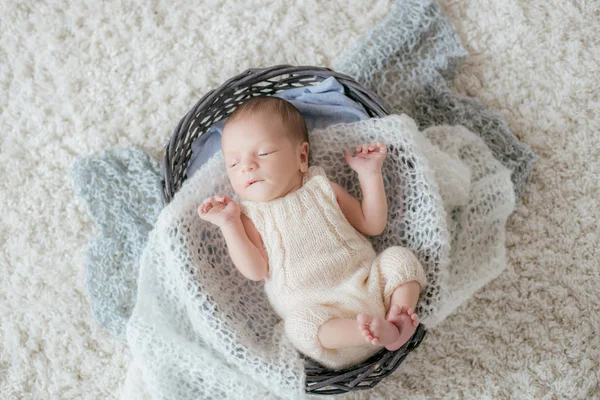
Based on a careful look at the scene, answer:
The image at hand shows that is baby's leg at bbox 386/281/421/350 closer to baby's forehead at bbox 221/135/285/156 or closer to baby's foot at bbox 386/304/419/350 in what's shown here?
baby's foot at bbox 386/304/419/350

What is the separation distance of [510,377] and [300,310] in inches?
22.5

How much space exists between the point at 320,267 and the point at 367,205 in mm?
164

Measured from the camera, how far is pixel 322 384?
108 cm

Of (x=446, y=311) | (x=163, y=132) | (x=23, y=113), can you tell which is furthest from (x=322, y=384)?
(x=23, y=113)

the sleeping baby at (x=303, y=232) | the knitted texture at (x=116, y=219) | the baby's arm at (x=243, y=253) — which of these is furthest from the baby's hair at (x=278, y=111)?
the knitted texture at (x=116, y=219)

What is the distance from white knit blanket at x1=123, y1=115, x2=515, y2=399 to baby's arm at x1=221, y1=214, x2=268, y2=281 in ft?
0.20

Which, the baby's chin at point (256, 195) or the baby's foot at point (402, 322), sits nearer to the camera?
the baby's foot at point (402, 322)

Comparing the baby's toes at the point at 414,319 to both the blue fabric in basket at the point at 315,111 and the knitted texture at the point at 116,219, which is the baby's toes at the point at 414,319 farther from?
the knitted texture at the point at 116,219

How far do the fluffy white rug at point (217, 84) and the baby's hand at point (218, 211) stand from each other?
41 centimetres

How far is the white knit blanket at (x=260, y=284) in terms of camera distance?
3.65ft

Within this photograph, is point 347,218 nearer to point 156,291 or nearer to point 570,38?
point 156,291

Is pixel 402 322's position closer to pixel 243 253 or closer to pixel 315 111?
pixel 243 253

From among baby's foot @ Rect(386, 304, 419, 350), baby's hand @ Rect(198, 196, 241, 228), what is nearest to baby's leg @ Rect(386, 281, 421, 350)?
baby's foot @ Rect(386, 304, 419, 350)

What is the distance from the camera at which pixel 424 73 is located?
1507mm
